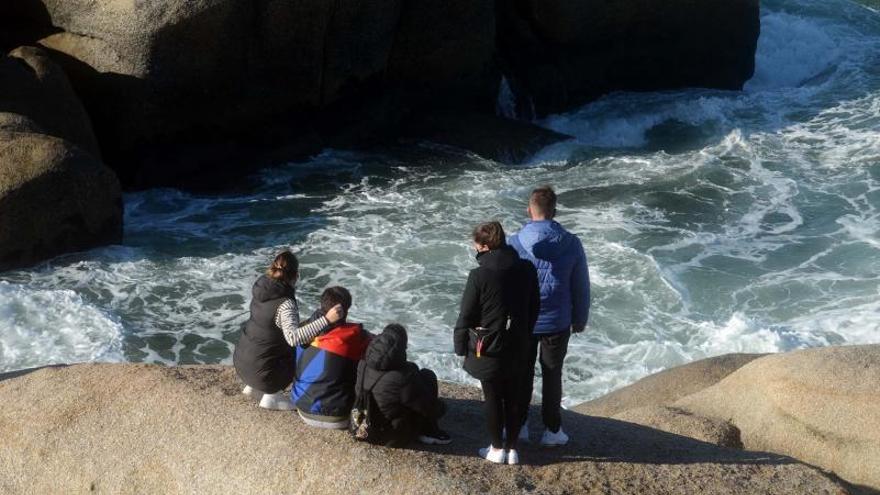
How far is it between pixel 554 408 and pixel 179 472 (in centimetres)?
222

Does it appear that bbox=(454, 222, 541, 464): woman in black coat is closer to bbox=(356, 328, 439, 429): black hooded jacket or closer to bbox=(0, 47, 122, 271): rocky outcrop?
bbox=(356, 328, 439, 429): black hooded jacket

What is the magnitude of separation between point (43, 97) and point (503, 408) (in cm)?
1144

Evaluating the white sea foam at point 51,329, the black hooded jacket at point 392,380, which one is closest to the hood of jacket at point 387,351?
the black hooded jacket at point 392,380

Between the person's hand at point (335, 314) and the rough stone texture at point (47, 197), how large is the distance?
27.7 feet

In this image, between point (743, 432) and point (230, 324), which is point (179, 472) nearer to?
point (743, 432)

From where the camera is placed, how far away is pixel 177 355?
12.7m

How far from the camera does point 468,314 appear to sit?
6.33m

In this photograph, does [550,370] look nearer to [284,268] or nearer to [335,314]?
[335,314]

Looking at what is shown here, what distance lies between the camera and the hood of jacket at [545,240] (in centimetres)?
661

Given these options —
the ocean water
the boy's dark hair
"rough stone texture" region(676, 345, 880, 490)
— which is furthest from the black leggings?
the ocean water

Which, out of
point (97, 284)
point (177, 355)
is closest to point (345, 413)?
point (177, 355)

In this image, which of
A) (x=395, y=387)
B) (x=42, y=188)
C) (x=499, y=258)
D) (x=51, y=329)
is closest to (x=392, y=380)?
(x=395, y=387)

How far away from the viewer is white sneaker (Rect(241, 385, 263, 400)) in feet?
23.9

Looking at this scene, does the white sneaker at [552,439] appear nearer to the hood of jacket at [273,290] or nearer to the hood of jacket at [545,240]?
the hood of jacket at [545,240]
